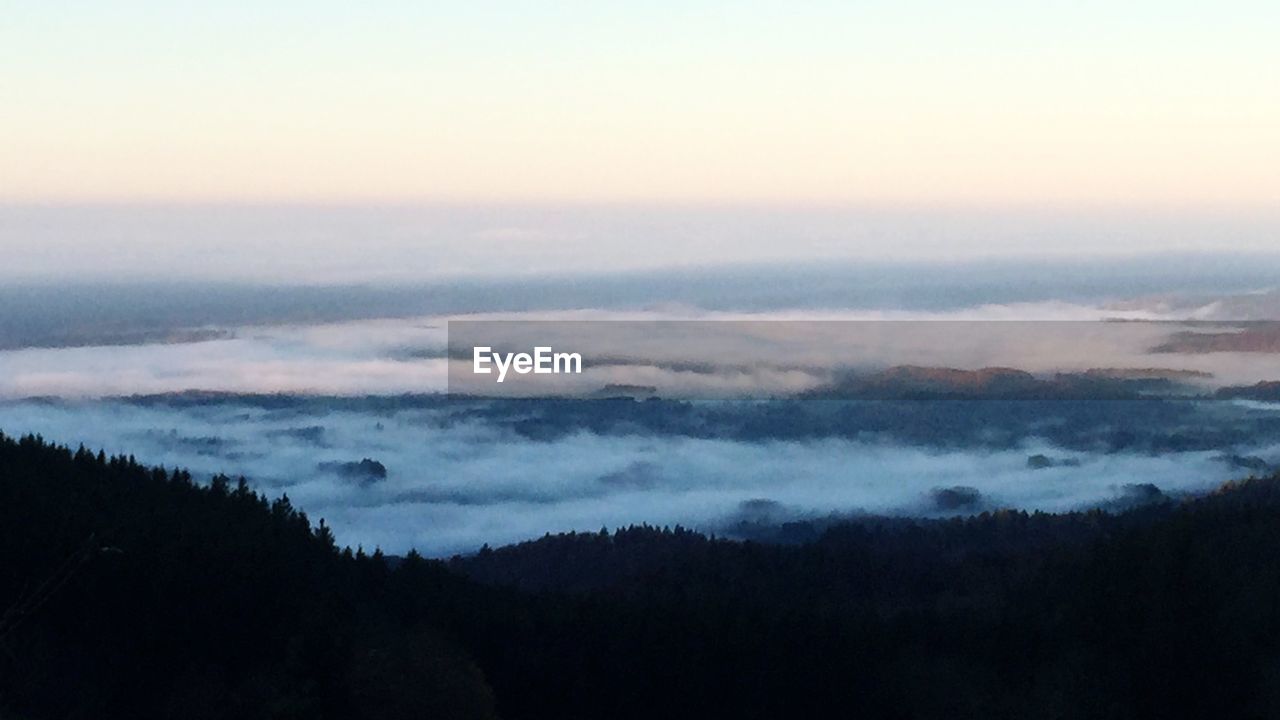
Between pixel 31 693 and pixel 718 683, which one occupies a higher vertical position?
pixel 31 693

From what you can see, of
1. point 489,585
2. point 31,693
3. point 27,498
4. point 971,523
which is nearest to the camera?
point 31,693

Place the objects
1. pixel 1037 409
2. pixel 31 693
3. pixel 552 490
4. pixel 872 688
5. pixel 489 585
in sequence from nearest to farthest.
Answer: pixel 31 693
pixel 872 688
pixel 489 585
pixel 552 490
pixel 1037 409

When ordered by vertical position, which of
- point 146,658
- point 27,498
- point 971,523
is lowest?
point 971,523

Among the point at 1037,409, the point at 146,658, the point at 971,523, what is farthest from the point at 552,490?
the point at 146,658

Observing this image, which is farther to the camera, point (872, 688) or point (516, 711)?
point (872, 688)

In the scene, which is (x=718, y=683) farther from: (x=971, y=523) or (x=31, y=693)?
(x=971, y=523)

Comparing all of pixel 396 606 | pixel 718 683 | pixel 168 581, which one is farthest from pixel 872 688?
pixel 168 581

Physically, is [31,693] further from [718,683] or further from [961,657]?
[961,657]
